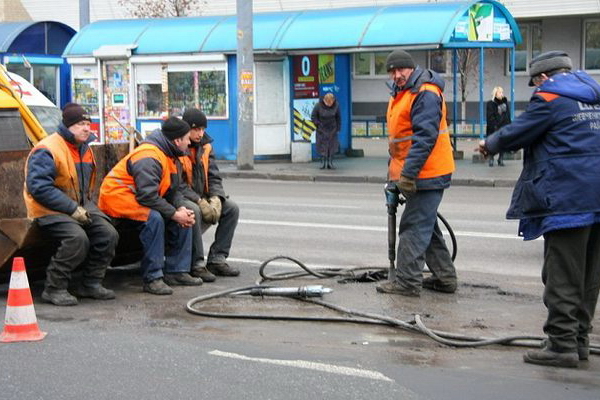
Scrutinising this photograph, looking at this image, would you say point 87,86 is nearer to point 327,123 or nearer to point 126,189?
point 327,123

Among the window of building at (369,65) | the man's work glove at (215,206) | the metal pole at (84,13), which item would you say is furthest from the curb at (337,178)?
the window of building at (369,65)

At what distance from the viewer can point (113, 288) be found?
8.72 meters

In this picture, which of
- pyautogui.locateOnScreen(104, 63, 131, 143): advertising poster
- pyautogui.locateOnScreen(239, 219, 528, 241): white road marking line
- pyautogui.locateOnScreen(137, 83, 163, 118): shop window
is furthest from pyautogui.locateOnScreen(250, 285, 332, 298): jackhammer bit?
pyautogui.locateOnScreen(104, 63, 131, 143): advertising poster

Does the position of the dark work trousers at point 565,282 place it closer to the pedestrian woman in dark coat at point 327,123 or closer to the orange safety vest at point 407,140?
the orange safety vest at point 407,140

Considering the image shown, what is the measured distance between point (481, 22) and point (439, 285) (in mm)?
14838

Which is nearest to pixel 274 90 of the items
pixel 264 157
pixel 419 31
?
pixel 264 157

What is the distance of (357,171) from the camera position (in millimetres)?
21844

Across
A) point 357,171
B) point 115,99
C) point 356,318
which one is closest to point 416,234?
point 356,318

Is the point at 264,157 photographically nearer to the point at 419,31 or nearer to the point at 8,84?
the point at 419,31

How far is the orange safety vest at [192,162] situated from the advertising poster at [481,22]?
1363 centimetres

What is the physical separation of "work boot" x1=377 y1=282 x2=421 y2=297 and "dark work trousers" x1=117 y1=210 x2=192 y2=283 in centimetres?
176

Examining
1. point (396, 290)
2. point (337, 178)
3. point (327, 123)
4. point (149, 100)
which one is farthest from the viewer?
point (149, 100)

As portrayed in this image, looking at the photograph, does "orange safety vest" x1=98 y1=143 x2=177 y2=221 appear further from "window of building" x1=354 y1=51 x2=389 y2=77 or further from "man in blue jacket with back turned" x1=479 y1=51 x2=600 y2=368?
"window of building" x1=354 y1=51 x2=389 y2=77

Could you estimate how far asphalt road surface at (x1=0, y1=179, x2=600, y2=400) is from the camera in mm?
5652
